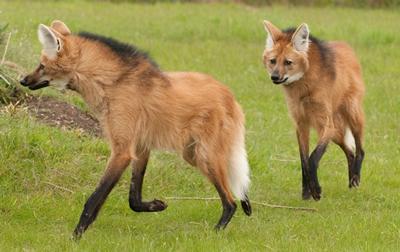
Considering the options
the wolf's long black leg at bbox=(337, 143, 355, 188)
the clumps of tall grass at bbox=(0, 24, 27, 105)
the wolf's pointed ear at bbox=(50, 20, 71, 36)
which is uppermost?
the wolf's pointed ear at bbox=(50, 20, 71, 36)

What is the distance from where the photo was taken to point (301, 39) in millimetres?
7195

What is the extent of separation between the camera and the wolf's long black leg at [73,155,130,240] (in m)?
5.72

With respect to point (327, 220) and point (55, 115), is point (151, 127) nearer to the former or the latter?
point (327, 220)

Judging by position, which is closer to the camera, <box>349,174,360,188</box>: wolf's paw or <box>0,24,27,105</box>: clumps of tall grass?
<box>349,174,360,188</box>: wolf's paw

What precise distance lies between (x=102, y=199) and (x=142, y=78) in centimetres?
89

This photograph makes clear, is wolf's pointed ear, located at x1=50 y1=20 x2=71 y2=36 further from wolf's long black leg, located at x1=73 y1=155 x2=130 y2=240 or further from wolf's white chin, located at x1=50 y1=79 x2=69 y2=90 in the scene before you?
wolf's long black leg, located at x1=73 y1=155 x2=130 y2=240

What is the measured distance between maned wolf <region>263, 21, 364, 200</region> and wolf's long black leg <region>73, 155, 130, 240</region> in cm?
187

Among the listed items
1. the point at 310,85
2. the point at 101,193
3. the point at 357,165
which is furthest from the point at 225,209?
the point at 357,165

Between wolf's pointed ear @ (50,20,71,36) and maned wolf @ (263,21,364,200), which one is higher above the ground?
wolf's pointed ear @ (50,20,71,36)

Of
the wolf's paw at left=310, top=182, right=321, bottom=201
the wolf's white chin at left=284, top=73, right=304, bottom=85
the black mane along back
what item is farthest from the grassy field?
the black mane along back

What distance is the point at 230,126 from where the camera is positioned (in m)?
6.29

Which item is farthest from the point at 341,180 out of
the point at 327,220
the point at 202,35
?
the point at 202,35

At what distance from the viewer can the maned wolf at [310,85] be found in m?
7.19

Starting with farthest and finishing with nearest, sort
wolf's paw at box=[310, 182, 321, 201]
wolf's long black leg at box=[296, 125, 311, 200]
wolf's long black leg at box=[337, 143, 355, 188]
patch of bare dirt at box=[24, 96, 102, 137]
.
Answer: patch of bare dirt at box=[24, 96, 102, 137] → wolf's long black leg at box=[337, 143, 355, 188] → wolf's long black leg at box=[296, 125, 311, 200] → wolf's paw at box=[310, 182, 321, 201]
